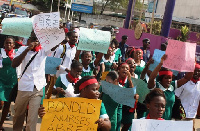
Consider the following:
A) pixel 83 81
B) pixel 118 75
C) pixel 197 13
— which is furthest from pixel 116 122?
pixel 197 13

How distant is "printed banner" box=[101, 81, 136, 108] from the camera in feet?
14.1

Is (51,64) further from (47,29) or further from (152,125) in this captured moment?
(152,125)

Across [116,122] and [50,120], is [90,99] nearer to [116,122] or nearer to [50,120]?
[50,120]

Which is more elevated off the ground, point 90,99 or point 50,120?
point 90,99

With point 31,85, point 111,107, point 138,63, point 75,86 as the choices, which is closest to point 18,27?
point 31,85

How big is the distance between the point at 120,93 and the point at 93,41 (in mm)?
1701

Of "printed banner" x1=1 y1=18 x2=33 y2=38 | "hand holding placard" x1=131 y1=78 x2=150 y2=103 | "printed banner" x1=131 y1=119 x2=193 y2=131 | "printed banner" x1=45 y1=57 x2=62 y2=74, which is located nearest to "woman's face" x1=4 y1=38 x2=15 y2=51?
"printed banner" x1=1 y1=18 x2=33 y2=38

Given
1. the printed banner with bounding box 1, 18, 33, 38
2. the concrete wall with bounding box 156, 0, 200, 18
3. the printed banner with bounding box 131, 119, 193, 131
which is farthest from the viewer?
the concrete wall with bounding box 156, 0, 200, 18

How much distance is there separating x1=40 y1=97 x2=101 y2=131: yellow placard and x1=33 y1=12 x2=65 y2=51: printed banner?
1.41 meters

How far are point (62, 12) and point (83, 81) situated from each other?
47103 mm

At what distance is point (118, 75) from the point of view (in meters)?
4.77

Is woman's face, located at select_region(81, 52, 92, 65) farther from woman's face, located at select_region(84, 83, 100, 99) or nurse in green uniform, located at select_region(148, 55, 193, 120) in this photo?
woman's face, located at select_region(84, 83, 100, 99)

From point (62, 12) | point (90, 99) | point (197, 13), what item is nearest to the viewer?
point (90, 99)

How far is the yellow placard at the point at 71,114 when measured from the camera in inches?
121
